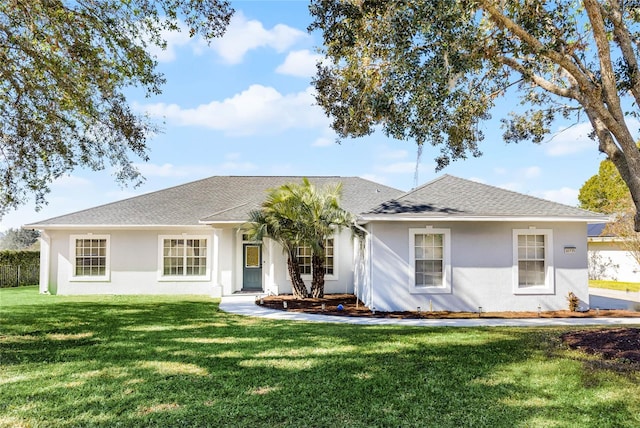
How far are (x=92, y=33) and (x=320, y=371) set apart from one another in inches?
347

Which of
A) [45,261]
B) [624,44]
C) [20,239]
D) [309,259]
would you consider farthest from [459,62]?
[20,239]

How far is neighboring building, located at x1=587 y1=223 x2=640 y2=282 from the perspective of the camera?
24.8 metres

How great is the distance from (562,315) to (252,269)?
11.8 m

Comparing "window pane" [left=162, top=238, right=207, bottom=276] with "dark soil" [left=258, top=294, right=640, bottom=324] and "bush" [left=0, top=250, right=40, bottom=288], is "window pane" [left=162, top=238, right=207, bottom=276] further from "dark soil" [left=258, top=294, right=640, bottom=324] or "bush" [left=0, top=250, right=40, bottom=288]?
"bush" [left=0, top=250, right=40, bottom=288]

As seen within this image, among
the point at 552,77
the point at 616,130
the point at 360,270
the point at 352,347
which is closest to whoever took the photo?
the point at 616,130

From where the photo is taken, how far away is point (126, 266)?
718 inches

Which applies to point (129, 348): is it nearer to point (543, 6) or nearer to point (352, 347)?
point (352, 347)

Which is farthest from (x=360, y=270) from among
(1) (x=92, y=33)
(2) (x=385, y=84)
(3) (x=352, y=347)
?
(1) (x=92, y=33)

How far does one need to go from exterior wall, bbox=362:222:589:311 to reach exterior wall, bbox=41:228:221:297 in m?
8.70

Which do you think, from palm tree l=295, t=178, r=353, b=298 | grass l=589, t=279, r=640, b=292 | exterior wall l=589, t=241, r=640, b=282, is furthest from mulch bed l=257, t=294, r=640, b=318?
exterior wall l=589, t=241, r=640, b=282

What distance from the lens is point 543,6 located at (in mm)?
8000

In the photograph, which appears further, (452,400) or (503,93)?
(503,93)

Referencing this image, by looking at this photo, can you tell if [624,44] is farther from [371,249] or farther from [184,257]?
[184,257]

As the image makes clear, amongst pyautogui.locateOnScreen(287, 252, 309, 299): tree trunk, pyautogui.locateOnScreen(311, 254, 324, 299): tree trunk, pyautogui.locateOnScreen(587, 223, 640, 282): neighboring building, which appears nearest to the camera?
pyautogui.locateOnScreen(311, 254, 324, 299): tree trunk
